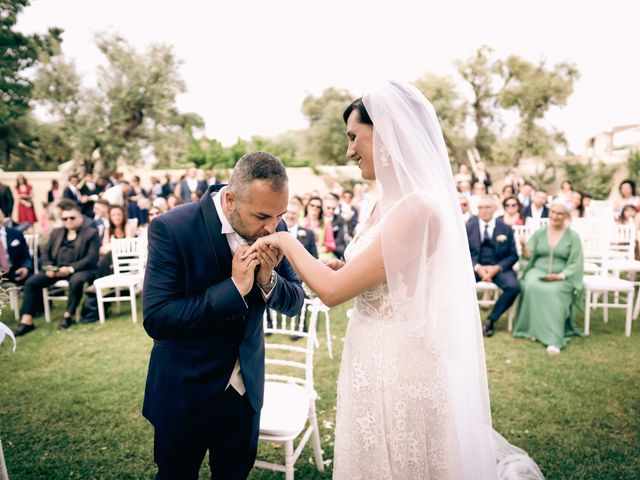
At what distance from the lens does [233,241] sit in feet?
7.14

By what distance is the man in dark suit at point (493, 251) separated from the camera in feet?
23.1

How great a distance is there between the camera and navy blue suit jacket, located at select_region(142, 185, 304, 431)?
197 cm

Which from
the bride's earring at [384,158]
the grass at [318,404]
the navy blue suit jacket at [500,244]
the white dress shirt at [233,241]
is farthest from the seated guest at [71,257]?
the bride's earring at [384,158]

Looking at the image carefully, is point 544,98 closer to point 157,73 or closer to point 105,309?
point 157,73

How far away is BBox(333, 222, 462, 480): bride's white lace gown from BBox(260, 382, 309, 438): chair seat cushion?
67 cm

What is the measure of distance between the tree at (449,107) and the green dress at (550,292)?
21.7m

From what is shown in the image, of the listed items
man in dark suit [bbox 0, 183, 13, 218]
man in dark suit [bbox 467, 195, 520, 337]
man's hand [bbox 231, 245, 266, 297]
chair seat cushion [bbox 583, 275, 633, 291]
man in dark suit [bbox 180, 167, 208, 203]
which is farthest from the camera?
man in dark suit [bbox 180, 167, 208, 203]

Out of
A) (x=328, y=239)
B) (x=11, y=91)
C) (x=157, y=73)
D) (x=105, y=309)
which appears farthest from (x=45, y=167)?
(x=328, y=239)

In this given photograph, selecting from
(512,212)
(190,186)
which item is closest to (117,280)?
(190,186)

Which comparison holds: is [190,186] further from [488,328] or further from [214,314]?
[214,314]

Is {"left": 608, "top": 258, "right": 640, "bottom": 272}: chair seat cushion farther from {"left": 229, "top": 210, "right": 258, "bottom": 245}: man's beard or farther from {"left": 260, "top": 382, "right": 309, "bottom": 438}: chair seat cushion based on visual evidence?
{"left": 229, "top": 210, "right": 258, "bottom": 245}: man's beard

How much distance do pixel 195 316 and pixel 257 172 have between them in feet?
2.28

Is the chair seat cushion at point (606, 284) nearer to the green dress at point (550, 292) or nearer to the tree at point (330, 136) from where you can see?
the green dress at point (550, 292)

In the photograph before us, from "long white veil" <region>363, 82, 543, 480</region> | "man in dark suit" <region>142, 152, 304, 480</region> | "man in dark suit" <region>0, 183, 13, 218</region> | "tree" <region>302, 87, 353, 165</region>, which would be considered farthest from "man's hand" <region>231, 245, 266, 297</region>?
"tree" <region>302, 87, 353, 165</region>
